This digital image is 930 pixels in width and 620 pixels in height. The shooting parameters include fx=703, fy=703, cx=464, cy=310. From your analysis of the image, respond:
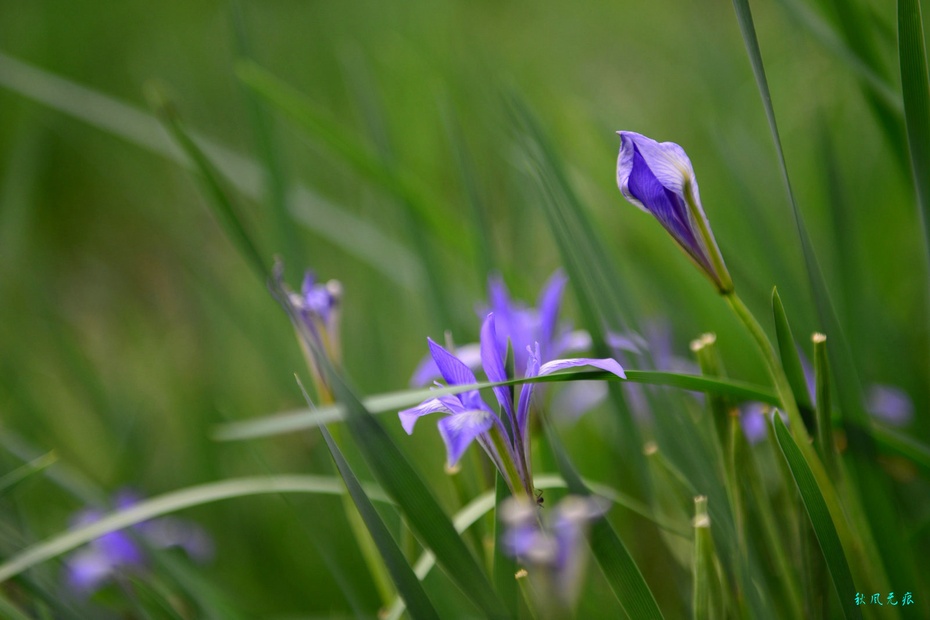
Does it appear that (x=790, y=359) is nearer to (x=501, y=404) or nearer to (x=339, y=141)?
(x=501, y=404)

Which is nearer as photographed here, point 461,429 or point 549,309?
point 461,429

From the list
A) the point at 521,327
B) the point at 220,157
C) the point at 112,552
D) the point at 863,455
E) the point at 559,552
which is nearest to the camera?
the point at 559,552

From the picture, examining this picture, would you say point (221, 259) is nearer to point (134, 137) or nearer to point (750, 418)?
point (134, 137)

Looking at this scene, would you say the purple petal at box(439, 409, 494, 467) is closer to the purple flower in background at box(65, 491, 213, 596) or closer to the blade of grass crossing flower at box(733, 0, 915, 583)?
the blade of grass crossing flower at box(733, 0, 915, 583)

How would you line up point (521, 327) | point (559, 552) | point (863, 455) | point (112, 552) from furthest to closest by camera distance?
1. point (112, 552)
2. point (521, 327)
3. point (863, 455)
4. point (559, 552)

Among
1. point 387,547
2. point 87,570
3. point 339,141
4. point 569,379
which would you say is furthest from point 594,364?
point 87,570

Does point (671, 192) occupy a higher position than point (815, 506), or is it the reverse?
point (671, 192)

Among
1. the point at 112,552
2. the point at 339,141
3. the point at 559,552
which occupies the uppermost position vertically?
the point at 339,141

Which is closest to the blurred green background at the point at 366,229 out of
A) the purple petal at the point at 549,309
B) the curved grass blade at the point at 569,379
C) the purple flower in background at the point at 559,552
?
the purple petal at the point at 549,309
